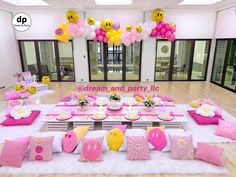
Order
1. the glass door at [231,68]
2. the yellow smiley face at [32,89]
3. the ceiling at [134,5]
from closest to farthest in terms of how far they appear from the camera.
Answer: the ceiling at [134,5] < the yellow smiley face at [32,89] < the glass door at [231,68]

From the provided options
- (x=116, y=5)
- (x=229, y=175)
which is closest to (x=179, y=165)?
(x=229, y=175)

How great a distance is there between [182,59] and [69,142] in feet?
22.2

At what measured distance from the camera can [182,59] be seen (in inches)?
305

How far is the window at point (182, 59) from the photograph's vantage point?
24.5 feet

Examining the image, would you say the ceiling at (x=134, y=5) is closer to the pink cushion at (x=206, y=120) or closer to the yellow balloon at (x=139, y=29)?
the yellow balloon at (x=139, y=29)

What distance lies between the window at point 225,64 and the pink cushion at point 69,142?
6.31 metres

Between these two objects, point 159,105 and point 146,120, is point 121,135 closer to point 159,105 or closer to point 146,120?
point 146,120

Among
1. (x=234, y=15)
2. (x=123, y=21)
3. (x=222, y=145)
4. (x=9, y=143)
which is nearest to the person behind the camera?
(x=9, y=143)

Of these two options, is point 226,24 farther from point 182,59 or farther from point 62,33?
point 62,33

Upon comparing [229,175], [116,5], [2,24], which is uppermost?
[116,5]

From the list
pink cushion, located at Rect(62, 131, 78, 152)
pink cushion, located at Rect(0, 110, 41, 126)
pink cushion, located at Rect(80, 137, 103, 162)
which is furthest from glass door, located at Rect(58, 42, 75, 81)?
pink cushion, located at Rect(80, 137, 103, 162)

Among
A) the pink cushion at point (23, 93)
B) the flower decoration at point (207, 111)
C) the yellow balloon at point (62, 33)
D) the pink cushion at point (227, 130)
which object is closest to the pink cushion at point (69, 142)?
the pink cushion at point (227, 130)

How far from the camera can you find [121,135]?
285 cm

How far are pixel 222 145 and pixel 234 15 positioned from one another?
5460 mm
